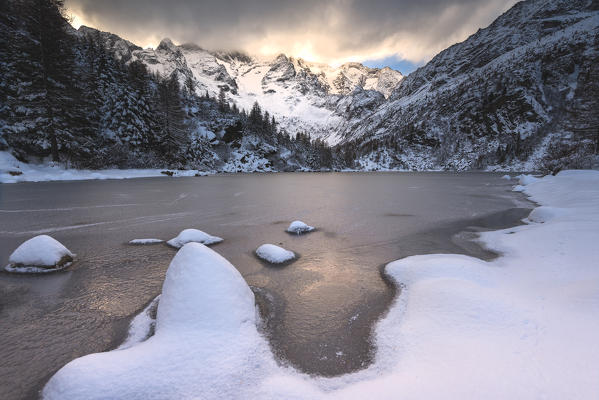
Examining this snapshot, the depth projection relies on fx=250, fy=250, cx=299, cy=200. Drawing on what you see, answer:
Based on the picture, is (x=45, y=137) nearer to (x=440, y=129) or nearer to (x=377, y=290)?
(x=377, y=290)

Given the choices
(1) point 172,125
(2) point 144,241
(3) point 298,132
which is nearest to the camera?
(2) point 144,241

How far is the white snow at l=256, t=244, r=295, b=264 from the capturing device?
7.38 metres

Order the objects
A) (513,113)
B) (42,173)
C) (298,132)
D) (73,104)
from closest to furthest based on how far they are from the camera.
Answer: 1. (42,173)
2. (73,104)
3. (513,113)
4. (298,132)

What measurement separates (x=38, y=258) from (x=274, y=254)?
614cm

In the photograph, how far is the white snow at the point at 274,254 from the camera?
7379 mm

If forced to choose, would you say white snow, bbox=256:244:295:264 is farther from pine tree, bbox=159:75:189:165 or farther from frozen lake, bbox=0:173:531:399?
pine tree, bbox=159:75:189:165

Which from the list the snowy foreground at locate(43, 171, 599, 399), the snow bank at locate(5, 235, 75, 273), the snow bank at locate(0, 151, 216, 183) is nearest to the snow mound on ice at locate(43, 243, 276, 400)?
the snowy foreground at locate(43, 171, 599, 399)

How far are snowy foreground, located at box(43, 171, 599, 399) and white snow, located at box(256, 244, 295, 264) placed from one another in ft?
9.07

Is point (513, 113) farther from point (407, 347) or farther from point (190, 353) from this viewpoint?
point (190, 353)

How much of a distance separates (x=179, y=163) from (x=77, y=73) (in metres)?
22.6

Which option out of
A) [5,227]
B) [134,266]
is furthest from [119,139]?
[134,266]

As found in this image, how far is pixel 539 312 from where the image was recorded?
12.7 feet

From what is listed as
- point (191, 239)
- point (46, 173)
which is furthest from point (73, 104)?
point (191, 239)

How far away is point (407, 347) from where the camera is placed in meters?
3.53
